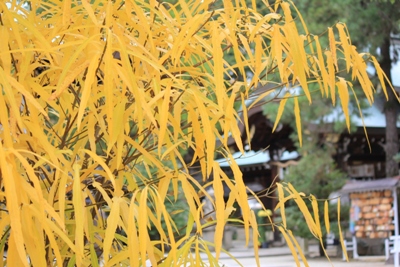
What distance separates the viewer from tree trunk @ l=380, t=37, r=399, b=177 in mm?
11383

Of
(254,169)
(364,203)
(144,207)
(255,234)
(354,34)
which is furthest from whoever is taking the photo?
(254,169)

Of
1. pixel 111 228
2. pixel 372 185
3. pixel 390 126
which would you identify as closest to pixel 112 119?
pixel 111 228

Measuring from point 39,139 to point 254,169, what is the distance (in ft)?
54.9

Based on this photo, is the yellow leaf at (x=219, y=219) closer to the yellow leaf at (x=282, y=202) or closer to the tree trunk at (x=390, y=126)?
the yellow leaf at (x=282, y=202)

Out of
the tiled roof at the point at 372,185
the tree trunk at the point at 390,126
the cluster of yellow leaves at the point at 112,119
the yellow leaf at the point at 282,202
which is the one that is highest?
the cluster of yellow leaves at the point at 112,119

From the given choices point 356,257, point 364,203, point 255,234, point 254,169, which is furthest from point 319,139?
point 255,234

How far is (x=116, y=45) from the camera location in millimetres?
1003

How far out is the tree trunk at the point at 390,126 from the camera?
11383mm

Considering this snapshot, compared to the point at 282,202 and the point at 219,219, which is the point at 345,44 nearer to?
the point at 282,202

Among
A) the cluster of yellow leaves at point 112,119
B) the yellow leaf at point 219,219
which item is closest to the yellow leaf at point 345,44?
the cluster of yellow leaves at point 112,119

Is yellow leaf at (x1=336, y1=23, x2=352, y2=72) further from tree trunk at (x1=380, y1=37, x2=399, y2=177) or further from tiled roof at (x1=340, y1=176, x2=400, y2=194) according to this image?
tree trunk at (x1=380, y1=37, x2=399, y2=177)

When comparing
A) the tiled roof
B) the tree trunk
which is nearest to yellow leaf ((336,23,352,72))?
the tiled roof

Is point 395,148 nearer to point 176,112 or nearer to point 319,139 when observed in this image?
point 319,139

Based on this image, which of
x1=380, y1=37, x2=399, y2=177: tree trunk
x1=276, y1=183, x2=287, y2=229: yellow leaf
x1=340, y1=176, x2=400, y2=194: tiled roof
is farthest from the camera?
x1=380, y1=37, x2=399, y2=177: tree trunk
